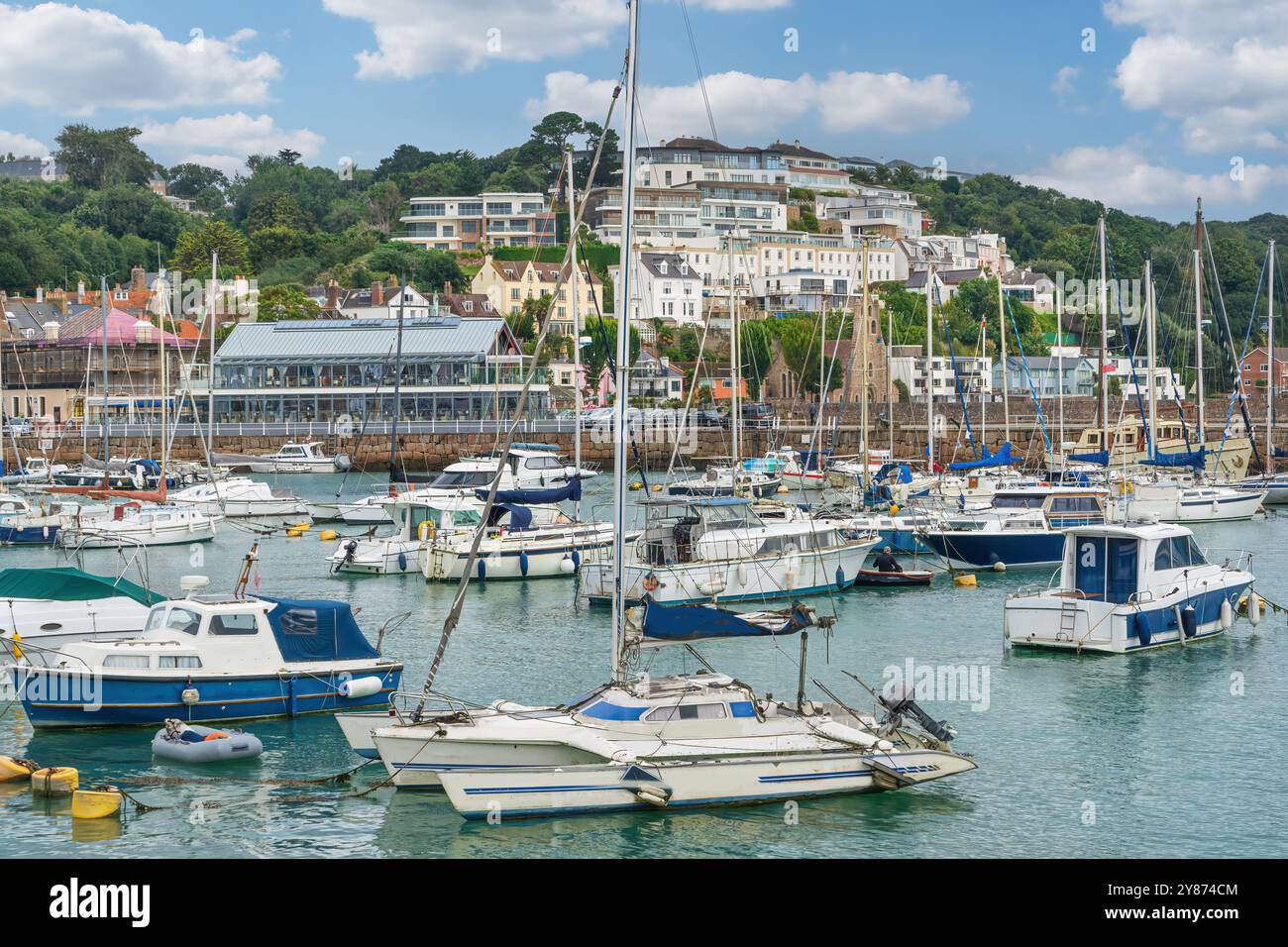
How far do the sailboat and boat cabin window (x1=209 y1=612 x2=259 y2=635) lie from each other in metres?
4.21

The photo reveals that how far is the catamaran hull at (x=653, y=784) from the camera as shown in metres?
19.4

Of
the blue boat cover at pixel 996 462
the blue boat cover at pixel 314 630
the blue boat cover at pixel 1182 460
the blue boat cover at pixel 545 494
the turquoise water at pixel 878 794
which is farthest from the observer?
the blue boat cover at pixel 1182 460

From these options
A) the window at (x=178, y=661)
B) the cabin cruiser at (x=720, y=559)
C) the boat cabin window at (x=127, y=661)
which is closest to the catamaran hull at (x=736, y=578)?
the cabin cruiser at (x=720, y=559)

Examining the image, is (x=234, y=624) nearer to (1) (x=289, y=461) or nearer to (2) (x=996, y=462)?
(2) (x=996, y=462)

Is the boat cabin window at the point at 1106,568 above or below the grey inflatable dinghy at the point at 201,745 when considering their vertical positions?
above

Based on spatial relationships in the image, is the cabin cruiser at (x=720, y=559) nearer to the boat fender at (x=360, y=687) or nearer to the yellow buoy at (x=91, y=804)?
the boat fender at (x=360, y=687)

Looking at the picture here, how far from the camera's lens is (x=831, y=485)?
225 feet

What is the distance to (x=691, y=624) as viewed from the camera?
78.4 feet

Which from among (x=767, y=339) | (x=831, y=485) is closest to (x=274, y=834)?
(x=831, y=485)

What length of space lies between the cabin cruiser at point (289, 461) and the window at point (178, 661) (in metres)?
63.3

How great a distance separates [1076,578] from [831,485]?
3671 centimetres

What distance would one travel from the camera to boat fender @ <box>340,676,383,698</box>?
80.7 ft

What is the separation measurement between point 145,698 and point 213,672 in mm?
1102
